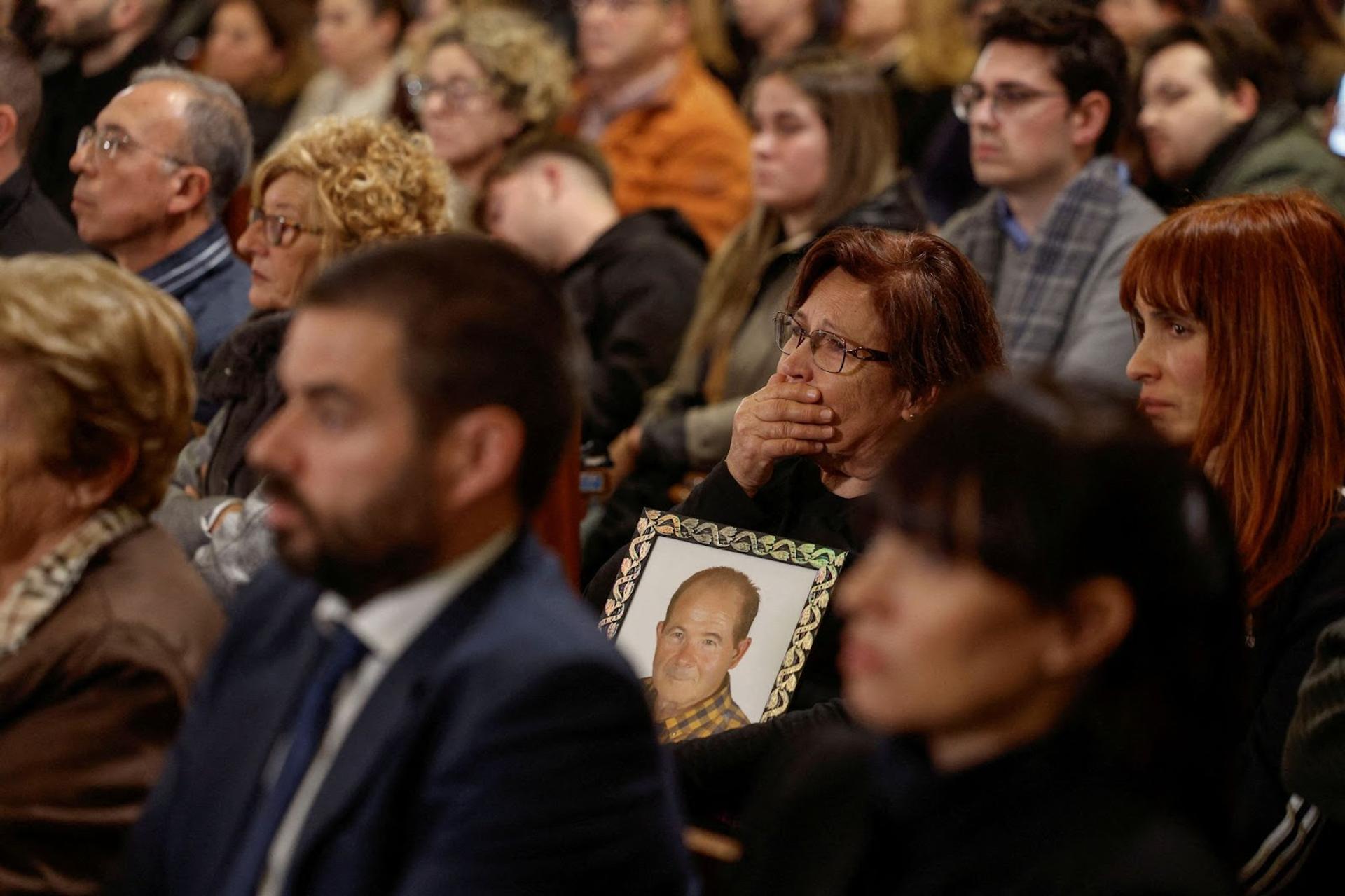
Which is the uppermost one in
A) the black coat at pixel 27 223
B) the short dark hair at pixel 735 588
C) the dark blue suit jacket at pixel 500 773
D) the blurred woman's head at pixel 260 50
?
the dark blue suit jacket at pixel 500 773

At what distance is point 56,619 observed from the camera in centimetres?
176

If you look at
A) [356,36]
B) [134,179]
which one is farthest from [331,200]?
[356,36]

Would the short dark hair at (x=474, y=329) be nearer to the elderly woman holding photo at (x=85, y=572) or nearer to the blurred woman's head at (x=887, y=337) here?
the elderly woman holding photo at (x=85, y=572)

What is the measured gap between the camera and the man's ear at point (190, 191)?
3855mm

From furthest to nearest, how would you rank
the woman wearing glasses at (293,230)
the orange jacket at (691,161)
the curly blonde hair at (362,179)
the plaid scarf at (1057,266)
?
the orange jacket at (691,161) → the plaid scarf at (1057,266) → the curly blonde hair at (362,179) → the woman wearing glasses at (293,230)

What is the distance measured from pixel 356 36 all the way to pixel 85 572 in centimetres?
528

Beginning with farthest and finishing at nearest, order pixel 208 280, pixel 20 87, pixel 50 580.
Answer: pixel 20 87, pixel 208 280, pixel 50 580

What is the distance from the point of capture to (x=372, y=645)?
1437 mm

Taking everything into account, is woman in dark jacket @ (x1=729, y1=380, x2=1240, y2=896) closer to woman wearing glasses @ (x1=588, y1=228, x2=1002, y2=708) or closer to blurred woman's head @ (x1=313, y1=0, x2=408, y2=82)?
woman wearing glasses @ (x1=588, y1=228, x2=1002, y2=708)

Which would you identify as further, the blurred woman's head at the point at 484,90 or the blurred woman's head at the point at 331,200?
the blurred woman's head at the point at 484,90

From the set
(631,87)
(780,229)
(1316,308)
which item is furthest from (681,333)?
(1316,308)

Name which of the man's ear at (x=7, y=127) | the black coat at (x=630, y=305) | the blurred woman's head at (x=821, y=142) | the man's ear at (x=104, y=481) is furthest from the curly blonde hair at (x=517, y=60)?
the man's ear at (x=104, y=481)

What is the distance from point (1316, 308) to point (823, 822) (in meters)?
1.26

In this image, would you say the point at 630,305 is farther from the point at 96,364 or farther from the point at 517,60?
the point at 96,364
